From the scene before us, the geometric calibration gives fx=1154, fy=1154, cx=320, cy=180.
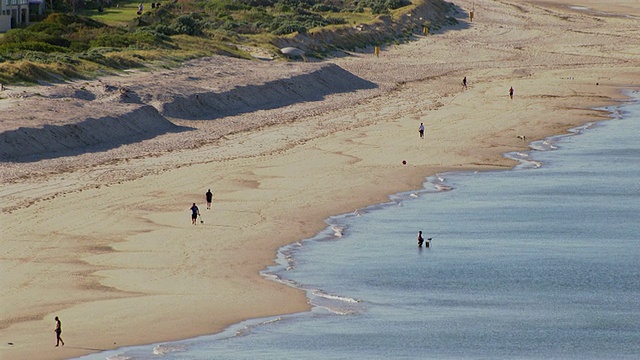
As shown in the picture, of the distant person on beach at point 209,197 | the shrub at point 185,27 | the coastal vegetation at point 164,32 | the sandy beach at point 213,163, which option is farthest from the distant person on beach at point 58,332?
the shrub at point 185,27

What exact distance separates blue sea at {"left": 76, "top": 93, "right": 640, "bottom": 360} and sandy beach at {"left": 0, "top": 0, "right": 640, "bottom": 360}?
103 centimetres

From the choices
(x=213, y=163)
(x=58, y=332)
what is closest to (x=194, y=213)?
(x=213, y=163)

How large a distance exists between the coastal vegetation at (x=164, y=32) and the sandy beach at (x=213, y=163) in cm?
187

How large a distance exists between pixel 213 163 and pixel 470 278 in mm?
15249

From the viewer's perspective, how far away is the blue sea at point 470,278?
875 inches

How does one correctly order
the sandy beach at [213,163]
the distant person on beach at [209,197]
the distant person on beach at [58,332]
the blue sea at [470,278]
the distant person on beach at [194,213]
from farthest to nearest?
1. the distant person on beach at [209,197]
2. the distant person on beach at [194,213]
3. the sandy beach at [213,163]
4. the blue sea at [470,278]
5. the distant person on beach at [58,332]

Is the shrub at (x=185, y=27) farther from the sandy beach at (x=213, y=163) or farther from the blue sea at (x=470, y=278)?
the blue sea at (x=470, y=278)

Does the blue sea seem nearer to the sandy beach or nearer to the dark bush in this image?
the sandy beach

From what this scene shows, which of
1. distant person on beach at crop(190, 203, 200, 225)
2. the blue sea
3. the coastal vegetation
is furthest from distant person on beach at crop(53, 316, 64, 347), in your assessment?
the coastal vegetation

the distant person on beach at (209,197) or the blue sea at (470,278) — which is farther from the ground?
the distant person on beach at (209,197)

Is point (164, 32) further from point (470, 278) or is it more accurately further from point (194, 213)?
point (470, 278)

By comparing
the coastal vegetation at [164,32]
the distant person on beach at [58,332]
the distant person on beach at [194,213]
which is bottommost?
the distant person on beach at [58,332]

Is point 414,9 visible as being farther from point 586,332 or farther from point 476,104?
point 586,332

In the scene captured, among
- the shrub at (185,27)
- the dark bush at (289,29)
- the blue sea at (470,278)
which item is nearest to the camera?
the blue sea at (470,278)
